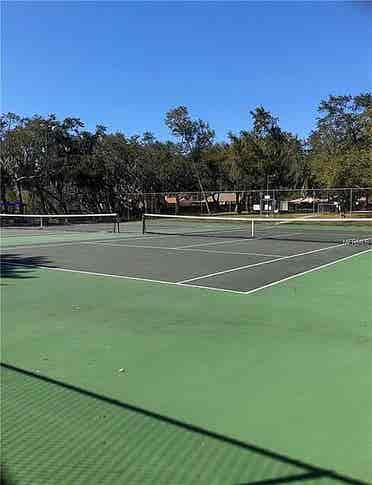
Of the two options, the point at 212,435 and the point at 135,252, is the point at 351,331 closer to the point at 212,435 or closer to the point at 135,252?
the point at 212,435

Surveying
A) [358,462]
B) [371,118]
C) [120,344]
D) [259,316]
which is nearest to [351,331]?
[259,316]

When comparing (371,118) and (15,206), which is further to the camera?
(15,206)

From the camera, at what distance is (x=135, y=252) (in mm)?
15797

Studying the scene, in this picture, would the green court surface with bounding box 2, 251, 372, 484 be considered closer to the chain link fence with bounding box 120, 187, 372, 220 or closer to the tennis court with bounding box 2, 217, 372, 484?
the tennis court with bounding box 2, 217, 372, 484

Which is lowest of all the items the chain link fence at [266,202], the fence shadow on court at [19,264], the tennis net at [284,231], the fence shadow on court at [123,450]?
the fence shadow on court at [123,450]

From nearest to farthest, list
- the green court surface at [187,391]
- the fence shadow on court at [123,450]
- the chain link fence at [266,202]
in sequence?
the fence shadow on court at [123,450]
the green court surface at [187,391]
the chain link fence at [266,202]

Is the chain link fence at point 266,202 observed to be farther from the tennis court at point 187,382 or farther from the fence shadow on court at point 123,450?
the fence shadow on court at point 123,450

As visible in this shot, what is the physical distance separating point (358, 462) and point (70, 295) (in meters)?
6.09

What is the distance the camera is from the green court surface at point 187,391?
121 inches

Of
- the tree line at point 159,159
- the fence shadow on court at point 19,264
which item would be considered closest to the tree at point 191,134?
the tree line at point 159,159

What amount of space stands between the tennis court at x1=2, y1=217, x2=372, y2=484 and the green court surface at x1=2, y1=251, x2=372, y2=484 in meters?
0.01

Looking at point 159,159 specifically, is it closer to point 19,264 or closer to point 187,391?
point 19,264

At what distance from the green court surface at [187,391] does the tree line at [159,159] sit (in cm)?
3577

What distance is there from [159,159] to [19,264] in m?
41.4
